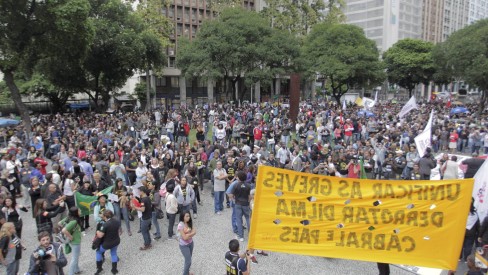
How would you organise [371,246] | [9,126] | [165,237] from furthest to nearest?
[9,126], [165,237], [371,246]

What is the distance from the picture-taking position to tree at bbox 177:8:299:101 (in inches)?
1452

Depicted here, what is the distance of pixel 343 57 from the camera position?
4066 cm

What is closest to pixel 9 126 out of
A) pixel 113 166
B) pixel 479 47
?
pixel 113 166

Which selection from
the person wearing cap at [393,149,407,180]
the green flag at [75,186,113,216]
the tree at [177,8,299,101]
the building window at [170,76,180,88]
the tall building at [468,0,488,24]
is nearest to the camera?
the green flag at [75,186,113,216]

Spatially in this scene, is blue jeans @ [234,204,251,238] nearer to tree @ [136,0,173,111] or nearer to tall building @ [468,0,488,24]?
tree @ [136,0,173,111]

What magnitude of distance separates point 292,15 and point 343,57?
541 inches

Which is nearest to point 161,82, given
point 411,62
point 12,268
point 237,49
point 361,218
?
point 237,49

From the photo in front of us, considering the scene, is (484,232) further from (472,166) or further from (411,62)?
(411,62)

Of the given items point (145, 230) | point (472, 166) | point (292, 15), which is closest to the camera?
point (145, 230)

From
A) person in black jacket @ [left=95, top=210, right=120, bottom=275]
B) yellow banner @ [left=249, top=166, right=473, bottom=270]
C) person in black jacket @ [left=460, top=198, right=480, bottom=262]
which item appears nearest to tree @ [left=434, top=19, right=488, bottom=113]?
person in black jacket @ [left=460, top=198, right=480, bottom=262]

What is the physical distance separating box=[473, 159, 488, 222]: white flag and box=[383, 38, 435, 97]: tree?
52618 mm

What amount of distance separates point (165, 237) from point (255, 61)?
102 ft

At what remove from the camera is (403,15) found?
273 ft

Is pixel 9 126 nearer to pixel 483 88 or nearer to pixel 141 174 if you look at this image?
pixel 141 174
